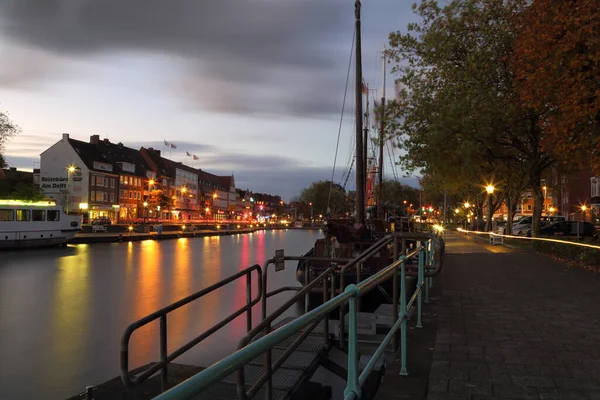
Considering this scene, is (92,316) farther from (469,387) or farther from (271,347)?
(271,347)

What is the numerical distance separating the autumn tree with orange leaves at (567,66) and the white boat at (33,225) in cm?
3793

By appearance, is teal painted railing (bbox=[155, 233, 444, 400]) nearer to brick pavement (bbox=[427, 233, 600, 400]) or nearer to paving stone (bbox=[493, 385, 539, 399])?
brick pavement (bbox=[427, 233, 600, 400])

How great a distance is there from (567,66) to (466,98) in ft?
25.6

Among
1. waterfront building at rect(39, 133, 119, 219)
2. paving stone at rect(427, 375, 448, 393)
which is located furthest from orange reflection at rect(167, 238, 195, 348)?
waterfront building at rect(39, 133, 119, 219)

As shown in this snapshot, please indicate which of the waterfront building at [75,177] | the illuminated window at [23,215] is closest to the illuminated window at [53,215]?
the illuminated window at [23,215]

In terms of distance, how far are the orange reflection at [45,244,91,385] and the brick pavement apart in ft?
23.0

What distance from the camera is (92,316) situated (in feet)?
50.7

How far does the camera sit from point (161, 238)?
200 feet

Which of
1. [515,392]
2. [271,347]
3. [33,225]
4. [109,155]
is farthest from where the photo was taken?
[109,155]

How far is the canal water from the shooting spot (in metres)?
9.78

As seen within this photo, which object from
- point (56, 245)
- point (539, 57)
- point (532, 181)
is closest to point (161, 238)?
point (56, 245)

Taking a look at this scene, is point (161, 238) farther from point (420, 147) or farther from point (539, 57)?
point (539, 57)

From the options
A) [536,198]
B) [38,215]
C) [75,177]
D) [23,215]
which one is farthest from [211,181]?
[536,198]

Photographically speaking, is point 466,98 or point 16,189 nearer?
point 466,98
